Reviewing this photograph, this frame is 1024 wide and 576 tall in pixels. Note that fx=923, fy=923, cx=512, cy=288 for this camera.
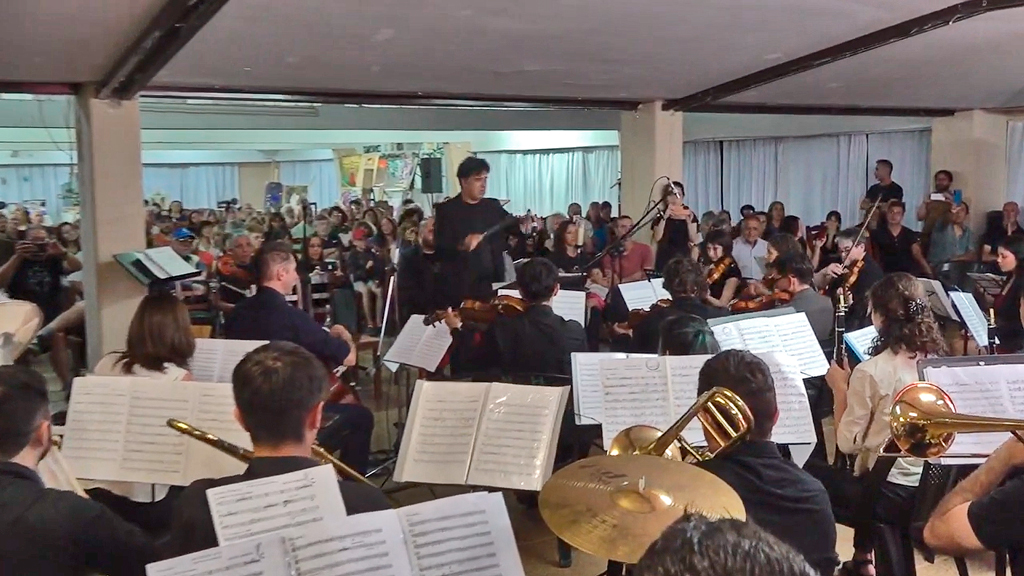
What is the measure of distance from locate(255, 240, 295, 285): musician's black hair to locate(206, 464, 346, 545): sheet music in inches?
84.3

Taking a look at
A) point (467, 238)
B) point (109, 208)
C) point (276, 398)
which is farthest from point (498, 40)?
Result: point (276, 398)

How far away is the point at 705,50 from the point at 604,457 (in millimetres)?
4559

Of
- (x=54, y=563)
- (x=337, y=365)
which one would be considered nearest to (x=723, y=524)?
(x=54, y=563)

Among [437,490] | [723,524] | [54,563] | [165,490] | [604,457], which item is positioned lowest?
[437,490]

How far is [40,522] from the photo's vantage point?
1833 mm

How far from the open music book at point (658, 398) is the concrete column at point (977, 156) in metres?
7.10

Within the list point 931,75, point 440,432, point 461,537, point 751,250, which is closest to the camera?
point 461,537

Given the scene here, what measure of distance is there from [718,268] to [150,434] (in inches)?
158

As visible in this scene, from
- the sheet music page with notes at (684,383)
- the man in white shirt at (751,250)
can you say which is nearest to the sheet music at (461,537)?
the sheet music page with notes at (684,383)

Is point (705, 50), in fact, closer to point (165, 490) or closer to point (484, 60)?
point (484, 60)

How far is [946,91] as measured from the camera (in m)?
7.85

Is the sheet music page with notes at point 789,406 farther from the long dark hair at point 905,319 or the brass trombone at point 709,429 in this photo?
the brass trombone at point 709,429

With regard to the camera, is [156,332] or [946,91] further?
[946,91]

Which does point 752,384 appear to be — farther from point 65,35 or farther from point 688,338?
point 65,35
